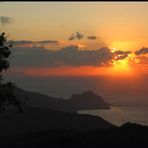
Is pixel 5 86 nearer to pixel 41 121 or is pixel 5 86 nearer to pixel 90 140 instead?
pixel 90 140

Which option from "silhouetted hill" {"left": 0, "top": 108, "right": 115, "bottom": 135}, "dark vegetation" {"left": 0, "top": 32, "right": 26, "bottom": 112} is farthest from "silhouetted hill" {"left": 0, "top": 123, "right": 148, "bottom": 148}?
"silhouetted hill" {"left": 0, "top": 108, "right": 115, "bottom": 135}

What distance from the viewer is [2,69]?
142 ft

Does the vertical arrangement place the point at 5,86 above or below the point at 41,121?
above

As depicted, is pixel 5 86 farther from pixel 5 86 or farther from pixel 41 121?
pixel 41 121

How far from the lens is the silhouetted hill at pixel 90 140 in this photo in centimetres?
4281

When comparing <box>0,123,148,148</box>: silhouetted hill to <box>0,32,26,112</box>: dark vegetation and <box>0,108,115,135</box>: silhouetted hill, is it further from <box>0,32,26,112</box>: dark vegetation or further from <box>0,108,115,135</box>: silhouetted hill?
<box>0,108,115,135</box>: silhouetted hill

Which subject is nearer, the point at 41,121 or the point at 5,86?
the point at 5,86

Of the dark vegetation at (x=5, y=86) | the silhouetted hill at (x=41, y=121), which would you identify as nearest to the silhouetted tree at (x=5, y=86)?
the dark vegetation at (x=5, y=86)

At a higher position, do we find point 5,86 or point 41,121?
point 5,86

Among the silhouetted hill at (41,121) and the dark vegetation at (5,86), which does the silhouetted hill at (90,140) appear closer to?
the dark vegetation at (5,86)

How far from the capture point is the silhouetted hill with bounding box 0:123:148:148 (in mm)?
42812

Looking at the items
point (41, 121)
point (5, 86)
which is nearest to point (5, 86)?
point (5, 86)

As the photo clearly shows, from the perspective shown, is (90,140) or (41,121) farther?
(41,121)

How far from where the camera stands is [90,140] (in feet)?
146
